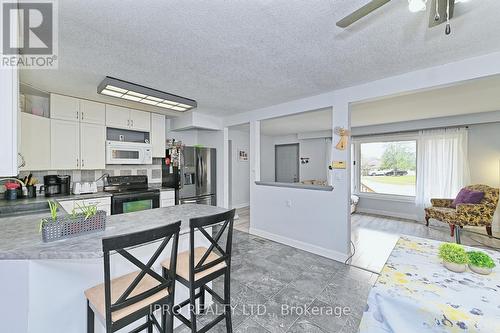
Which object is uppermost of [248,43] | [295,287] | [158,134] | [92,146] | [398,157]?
[248,43]

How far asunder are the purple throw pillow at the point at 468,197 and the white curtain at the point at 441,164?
416 millimetres

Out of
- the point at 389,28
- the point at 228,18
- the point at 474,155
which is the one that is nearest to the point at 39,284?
the point at 228,18

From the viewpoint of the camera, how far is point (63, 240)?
122 centimetres

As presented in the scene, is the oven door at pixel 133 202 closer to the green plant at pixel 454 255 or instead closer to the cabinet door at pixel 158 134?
the cabinet door at pixel 158 134

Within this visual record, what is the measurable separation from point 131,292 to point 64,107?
3203 millimetres

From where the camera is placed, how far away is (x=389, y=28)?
157cm

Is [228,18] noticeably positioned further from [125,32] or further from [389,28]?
[389,28]

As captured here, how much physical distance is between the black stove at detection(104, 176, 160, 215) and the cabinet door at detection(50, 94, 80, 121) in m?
1.10

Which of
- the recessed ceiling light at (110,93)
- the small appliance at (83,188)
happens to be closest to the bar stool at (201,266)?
the recessed ceiling light at (110,93)

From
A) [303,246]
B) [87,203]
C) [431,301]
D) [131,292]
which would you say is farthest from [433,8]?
[87,203]

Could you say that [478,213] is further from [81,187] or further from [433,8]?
[81,187]

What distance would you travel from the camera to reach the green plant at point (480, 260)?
1078 millimetres

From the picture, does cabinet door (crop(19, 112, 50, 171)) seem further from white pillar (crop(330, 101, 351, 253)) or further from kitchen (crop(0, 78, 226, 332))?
white pillar (crop(330, 101, 351, 253))

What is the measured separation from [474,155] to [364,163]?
84.2 inches
